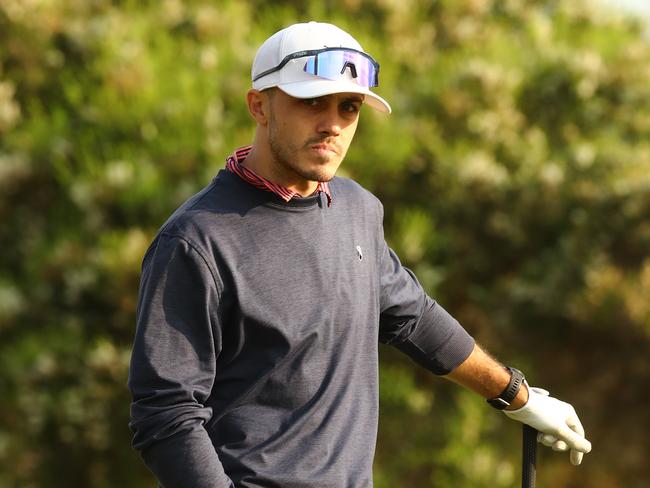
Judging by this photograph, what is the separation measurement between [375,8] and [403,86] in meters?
1.53

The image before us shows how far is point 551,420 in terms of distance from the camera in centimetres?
349

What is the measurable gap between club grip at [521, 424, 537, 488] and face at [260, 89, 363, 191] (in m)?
1.18

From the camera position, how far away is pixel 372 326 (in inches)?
121

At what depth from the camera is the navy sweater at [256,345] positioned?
8.75ft

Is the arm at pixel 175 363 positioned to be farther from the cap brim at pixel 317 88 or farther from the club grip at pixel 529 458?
the club grip at pixel 529 458

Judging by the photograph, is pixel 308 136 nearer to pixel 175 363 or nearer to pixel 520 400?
pixel 175 363

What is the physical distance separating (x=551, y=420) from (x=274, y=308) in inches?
44.4

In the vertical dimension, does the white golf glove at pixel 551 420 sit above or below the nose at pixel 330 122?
below

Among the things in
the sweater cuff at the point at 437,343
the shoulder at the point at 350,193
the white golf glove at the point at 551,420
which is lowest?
the white golf glove at the point at 551,420

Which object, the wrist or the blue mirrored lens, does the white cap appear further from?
the wrist

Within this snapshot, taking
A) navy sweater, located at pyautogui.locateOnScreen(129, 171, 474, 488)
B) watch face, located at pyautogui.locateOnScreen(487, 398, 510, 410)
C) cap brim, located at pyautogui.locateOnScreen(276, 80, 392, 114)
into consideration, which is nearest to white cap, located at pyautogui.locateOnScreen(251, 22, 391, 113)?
cap brim, located at pyautogui.locateOnScreen(276, 80, 392, 114)

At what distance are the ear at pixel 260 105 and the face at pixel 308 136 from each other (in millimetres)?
59

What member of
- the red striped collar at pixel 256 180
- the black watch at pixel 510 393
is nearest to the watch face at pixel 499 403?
the black watch at pixel 510 393

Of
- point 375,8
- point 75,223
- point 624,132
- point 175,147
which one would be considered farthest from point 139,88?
point 624,132
